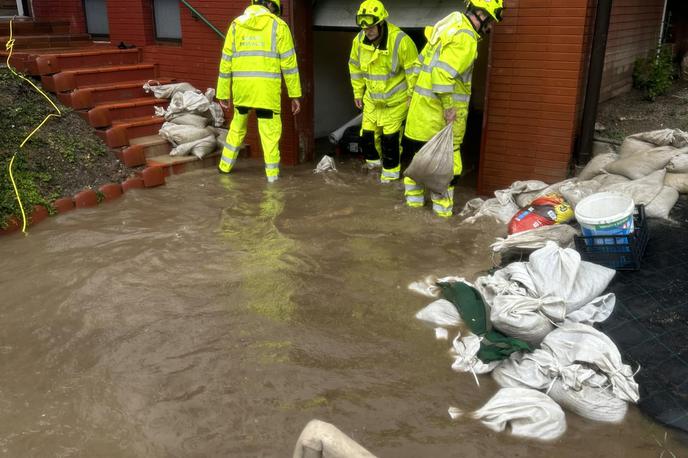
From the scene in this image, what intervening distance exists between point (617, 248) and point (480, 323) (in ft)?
3.43

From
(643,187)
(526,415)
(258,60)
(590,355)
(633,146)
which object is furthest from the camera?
(258,60)

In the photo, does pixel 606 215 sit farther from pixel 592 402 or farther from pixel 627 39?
pixel 627 39

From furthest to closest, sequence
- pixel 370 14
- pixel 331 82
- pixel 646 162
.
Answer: pixel 331 82 → pixel 370 14 → pixel 646 162

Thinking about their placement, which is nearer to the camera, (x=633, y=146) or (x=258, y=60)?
(x=633, y=146)

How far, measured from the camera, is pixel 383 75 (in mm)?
6418

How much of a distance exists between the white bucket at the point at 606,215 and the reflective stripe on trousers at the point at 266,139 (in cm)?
368

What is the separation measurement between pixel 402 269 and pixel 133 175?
3603 millimetres

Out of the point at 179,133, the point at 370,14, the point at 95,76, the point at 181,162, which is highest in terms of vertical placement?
the point at 370,14

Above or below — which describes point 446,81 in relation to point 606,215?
above

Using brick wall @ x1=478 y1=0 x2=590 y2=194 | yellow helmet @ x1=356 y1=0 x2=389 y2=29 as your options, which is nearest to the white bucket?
brick wall @ x1=478 y1=0 x2=590 y2=194

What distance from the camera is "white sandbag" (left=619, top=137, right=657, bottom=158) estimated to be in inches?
203

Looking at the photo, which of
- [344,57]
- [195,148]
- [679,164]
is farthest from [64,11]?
[679,164]

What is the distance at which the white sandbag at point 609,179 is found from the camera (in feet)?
16.5

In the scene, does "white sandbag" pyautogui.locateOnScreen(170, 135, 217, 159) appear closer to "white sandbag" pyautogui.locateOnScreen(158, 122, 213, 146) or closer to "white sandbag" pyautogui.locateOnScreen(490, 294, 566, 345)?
"white sandbag" pyautogui.locateOnScreen(158, 122, 213, 146)
